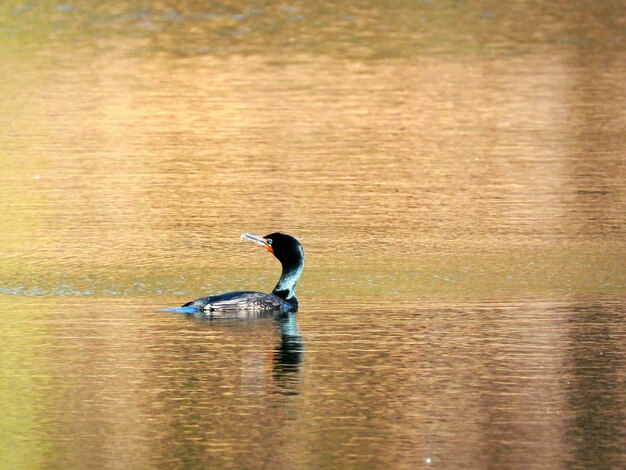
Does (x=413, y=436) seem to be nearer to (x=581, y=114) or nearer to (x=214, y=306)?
(x=214, y=306)

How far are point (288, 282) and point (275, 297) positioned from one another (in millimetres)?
245

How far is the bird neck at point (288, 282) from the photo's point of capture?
49.1 ft

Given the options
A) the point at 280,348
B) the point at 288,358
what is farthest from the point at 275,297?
the point at 288,358

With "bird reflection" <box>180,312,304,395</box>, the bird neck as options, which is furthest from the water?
the bird neck

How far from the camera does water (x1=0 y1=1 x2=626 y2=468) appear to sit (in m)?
10.9

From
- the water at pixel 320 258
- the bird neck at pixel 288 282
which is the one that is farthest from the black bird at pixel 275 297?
the water at pixel 320 258

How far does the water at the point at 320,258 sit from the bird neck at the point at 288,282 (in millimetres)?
194

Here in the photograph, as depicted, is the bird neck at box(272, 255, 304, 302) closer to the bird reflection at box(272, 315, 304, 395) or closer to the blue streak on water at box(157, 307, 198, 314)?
the bird reflection at box(272, 315, 304, 395)

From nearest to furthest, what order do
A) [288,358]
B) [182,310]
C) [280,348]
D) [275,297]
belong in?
[288,358] → [280,348] → [182,310] → [275,297]

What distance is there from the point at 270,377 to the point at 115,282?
4189mm

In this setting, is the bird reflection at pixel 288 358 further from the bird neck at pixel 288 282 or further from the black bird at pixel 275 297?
the bird neck at pixel 288 282

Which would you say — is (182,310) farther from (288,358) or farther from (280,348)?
(288,358)

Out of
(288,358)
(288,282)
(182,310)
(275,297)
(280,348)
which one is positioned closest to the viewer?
(288,358)

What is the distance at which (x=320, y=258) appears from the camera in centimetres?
1736
